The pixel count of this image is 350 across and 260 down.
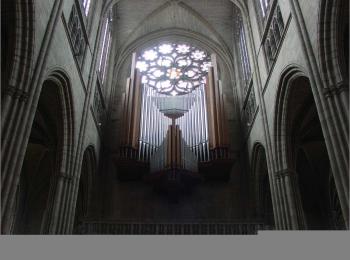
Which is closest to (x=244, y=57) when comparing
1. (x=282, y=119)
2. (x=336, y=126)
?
(x=282, y=119)

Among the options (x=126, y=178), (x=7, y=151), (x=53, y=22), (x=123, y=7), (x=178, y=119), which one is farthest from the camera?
(x=123, y=7)

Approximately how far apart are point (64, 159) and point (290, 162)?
6.03m

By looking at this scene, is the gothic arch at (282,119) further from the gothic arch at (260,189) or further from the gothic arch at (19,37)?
the gothic arch at (19,37)

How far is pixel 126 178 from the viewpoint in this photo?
48.1ft

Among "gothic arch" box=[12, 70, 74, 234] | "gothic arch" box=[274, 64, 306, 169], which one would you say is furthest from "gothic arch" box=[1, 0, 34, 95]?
"gothic arch" box=[274, 64, 306, 169]

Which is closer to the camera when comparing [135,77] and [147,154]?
[147,154]

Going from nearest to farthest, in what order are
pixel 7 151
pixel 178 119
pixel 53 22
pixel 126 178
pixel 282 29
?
pixel 7 151 < pixel 53 22 < pixel 282 29 < pixel 126 178 < pixel 178 119

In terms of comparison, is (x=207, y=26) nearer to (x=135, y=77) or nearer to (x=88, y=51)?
(x=135, y=77)

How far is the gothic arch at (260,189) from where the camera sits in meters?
13.8

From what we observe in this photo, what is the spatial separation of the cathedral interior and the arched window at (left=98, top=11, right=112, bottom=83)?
94 mm

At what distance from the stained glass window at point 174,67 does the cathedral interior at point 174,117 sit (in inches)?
2.2

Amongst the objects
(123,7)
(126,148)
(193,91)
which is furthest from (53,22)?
(123,7)

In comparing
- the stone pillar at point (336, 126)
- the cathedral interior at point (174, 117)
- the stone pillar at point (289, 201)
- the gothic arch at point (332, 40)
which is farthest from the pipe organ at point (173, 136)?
the gothic arch at point (332, 40)

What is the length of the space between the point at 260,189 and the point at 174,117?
4.33 meters
